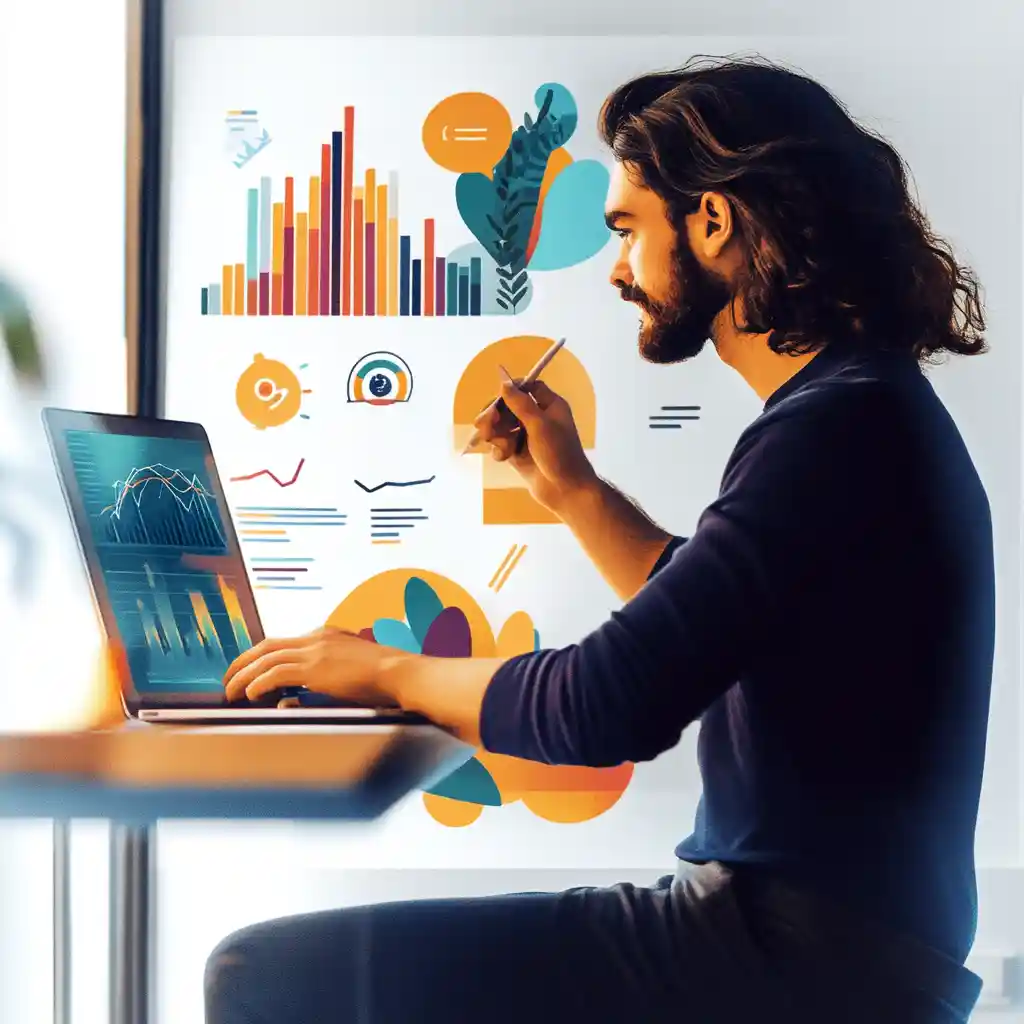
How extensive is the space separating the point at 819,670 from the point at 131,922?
113 cm

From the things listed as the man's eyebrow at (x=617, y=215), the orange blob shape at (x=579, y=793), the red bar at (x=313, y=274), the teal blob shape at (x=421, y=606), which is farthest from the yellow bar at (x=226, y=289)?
the orange blob shape at (x=579, y=793)

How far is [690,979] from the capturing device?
888 mm

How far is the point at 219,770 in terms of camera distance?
0.94 m

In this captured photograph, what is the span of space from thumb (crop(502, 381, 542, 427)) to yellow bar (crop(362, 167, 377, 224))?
0.39 m

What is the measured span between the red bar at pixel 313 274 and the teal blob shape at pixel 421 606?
1.27 ft

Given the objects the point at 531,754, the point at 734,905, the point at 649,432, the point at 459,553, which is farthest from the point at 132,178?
the point at 734,905

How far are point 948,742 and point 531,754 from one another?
308 mm

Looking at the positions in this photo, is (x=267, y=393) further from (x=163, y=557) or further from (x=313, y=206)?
(x=163, y=557)

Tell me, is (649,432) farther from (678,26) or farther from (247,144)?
(247,144)

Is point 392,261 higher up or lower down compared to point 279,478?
higher up

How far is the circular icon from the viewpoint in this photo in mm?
1643

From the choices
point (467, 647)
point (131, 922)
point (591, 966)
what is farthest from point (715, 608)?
point (131, 922)

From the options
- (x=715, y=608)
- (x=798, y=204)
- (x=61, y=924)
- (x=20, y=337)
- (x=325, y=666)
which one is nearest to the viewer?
(x=715, y=608)

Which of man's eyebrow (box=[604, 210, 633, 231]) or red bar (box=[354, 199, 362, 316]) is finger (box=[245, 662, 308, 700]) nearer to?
man's eyebrow (box=[604, 210, 633, 231])
